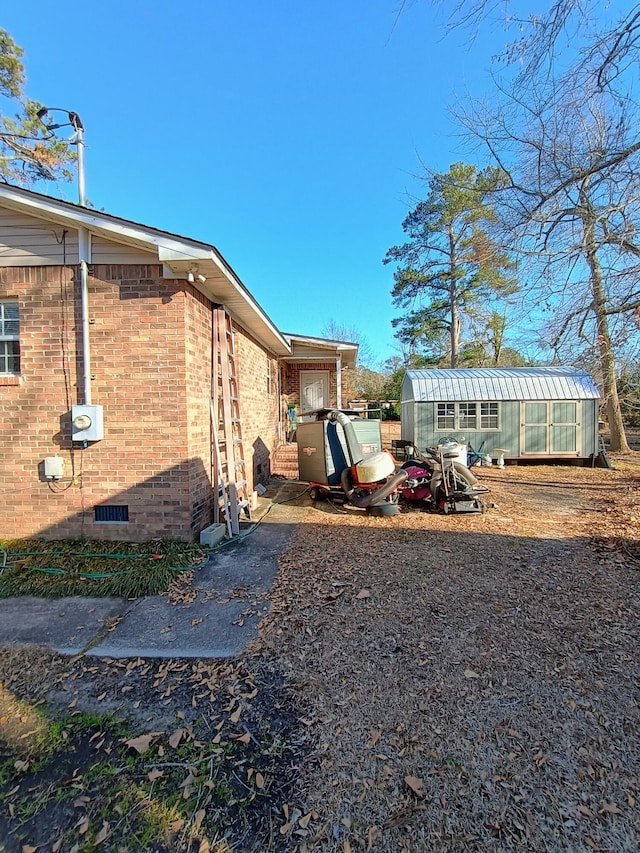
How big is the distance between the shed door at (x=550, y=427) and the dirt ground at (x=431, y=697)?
346 inches

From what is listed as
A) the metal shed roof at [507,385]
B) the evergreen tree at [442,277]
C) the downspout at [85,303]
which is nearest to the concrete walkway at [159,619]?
the downspout at [85,303]

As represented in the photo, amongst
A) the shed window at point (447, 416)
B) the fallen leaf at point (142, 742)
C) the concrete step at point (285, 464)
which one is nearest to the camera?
the fallen leaf at point (142, 742)

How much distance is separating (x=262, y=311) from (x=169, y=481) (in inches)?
154

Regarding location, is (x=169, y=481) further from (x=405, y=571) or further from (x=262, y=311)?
(x=262, y=311)

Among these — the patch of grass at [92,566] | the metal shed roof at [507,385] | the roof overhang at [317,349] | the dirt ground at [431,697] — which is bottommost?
the dirt ground at [431,697]

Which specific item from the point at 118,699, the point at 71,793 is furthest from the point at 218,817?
the point at 118,699

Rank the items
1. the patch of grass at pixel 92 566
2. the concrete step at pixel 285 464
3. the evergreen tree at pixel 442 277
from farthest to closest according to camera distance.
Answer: the evergreen tree at pixel 442 277, the concrete step at pixel 285 464, the patch of grass at pixel 92 566

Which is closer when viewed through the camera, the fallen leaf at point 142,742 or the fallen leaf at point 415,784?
the fallen leaf at point 415,784

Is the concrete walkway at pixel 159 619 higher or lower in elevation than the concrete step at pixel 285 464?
lower

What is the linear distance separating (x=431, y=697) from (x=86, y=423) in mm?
4586

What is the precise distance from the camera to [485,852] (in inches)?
62.9

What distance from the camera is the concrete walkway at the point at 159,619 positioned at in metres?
3.11

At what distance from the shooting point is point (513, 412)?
13047mm

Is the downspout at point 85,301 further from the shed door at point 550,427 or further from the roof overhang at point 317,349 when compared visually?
the shed door at point 550,427
